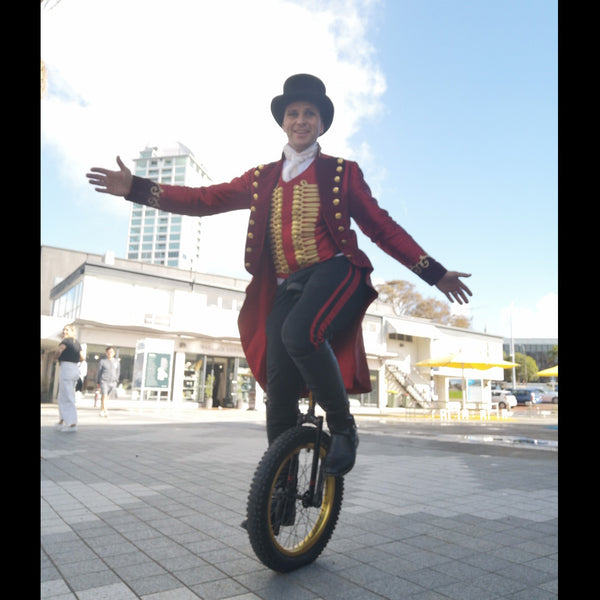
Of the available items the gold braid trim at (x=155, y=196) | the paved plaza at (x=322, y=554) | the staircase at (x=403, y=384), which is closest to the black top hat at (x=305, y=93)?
the gold braid trim at (x=155, y=196)

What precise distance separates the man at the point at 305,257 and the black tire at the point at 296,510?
5.4 inches

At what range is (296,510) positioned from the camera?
99.3 inches

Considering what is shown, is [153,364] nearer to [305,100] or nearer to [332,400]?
[332,400]

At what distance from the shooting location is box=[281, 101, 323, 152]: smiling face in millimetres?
2270

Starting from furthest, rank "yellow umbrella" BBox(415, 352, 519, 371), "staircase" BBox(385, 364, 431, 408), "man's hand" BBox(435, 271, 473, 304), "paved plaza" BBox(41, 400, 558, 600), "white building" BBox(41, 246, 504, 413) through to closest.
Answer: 1. "staircase" BBox(385, 364, 431, 408)
2. "yellow umbrella" BBox(415, 352, 519, 371)
3. "white building" BBox(41, 246, 504, 413)
4. "paved plaza" BBox(41, 400, 558, 600)
5. "man's hand" BBox(435, 271, 473, 304)

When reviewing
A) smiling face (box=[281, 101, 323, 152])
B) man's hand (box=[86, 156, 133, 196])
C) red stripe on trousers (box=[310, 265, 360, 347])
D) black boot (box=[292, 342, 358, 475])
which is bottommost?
black boot (box=[292, 342, 358, 475])

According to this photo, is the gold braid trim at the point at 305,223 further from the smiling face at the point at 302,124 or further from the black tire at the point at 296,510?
the black tire at the point at 296,510

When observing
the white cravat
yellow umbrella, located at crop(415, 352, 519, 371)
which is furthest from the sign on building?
the white cravat

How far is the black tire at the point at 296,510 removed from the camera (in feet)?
7.31

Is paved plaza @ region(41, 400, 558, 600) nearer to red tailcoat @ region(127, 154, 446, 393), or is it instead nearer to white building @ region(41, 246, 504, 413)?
red tailcoat @ region(127, 154, 446, 393)
